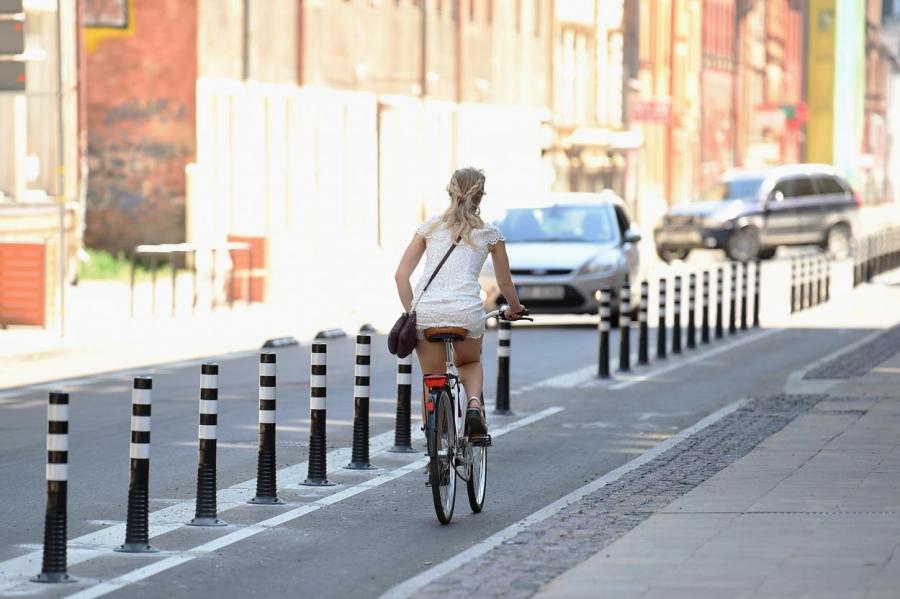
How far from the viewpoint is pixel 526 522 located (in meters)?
10.2

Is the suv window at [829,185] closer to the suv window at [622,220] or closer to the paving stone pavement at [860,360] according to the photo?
the suv window at [622,220]

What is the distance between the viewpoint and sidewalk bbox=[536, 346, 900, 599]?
805 cm

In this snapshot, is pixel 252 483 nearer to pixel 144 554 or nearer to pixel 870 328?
pixel 144 554

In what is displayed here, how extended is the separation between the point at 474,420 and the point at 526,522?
2.38 ft

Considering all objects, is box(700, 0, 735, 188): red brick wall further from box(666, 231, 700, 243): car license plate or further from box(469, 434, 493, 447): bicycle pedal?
box(469, 434, 493, 447): bicycle pedal

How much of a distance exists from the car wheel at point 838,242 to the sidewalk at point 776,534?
36210 millimetres

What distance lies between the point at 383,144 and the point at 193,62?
10.2 meters

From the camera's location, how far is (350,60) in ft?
148

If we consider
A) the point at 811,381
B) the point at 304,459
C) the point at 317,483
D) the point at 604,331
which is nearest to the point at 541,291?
the point at 604,331

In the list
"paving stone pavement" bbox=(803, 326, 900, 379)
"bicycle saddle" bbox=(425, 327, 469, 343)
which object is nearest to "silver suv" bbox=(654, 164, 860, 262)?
"paving stone pavement" bbox=(803, 326, 900, 379)

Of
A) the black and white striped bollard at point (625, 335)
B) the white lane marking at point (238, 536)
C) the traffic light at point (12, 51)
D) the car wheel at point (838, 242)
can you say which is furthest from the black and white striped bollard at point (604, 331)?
the car wheel at point (838, 242)

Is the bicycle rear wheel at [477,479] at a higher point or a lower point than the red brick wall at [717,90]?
lower

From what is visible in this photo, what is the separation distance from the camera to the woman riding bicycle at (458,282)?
1069cm

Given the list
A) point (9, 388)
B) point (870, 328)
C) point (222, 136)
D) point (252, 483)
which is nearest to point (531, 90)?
point (222, 136)
